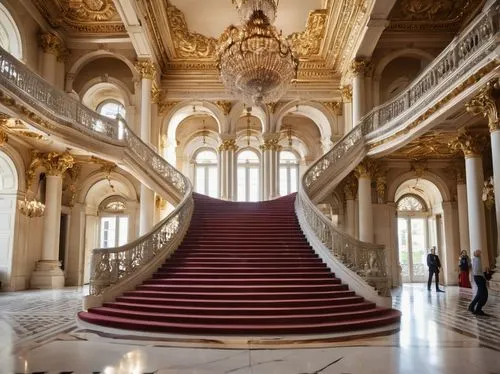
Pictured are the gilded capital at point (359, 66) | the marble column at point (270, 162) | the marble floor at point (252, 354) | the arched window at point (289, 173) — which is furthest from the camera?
the arched window at point (289, 173)

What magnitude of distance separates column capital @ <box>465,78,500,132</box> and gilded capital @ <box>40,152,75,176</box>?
1165cm

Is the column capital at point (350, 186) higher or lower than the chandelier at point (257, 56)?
lower

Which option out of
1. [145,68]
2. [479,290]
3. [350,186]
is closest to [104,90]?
[145,68]

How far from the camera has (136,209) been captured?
15789mm

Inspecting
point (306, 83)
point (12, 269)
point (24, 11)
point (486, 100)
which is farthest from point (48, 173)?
point (486, 100)

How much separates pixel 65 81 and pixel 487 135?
13.5 meters

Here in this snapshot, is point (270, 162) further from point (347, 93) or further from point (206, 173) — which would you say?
point (206, 173)

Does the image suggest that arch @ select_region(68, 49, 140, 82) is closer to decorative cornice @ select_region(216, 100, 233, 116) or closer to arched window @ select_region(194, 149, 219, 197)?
decorative cornice @ select_region(216, 100, 233, 116)

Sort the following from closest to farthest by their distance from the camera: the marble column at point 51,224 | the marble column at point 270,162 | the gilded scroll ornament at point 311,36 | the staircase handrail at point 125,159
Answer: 1. the staircase handrail at point 125,159
2. the marble column at point 51,224
3. the gilded scroll ornament at point 311,36
4. the marble column at point 270,162

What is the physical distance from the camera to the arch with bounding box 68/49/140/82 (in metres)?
15.0

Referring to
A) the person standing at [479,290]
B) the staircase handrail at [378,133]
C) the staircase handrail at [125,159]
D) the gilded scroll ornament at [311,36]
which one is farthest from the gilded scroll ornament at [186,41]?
the person standing at [479,290]

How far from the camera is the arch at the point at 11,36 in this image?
12336 mm

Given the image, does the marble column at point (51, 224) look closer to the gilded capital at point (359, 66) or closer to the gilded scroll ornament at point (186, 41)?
the gilded scroll ornament at point (186, 41)

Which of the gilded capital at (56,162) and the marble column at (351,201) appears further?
the marble column at (351,201)
